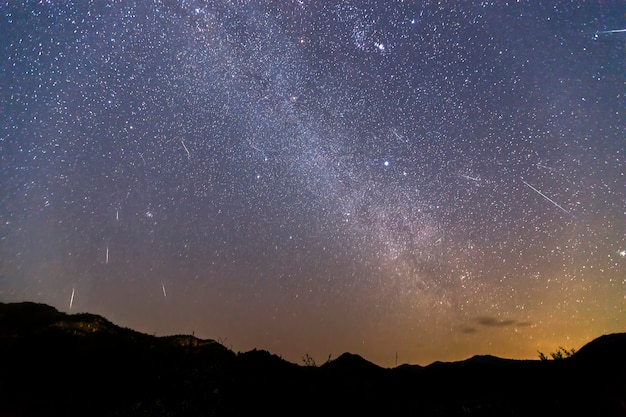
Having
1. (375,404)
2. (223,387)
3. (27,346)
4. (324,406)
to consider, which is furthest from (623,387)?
(27,346)

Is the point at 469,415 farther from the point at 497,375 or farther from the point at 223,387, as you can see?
the point at 223,387

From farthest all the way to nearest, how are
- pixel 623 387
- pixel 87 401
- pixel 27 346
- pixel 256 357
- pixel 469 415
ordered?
pixel 256 357, pixel 27 346, pixel 87 401, pixel 469 415, pixel 623 387

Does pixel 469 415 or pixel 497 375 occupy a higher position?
pixel 497 375

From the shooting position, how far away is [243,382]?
16203mm

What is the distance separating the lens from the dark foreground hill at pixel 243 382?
12.5 m

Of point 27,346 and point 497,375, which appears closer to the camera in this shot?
A: point 27,346

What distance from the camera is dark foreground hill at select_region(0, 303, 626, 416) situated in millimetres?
12523

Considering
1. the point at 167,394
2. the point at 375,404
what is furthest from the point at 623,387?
the point at 167,394

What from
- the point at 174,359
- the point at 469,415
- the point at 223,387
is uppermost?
the point at 174,359

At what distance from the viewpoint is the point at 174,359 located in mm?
18469

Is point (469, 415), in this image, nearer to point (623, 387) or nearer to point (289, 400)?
point (623, 387)

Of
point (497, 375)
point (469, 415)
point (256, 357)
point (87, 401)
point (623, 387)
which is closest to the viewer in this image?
point (623, 387)

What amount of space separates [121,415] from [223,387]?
12.5ft

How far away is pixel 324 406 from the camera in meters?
15.0
